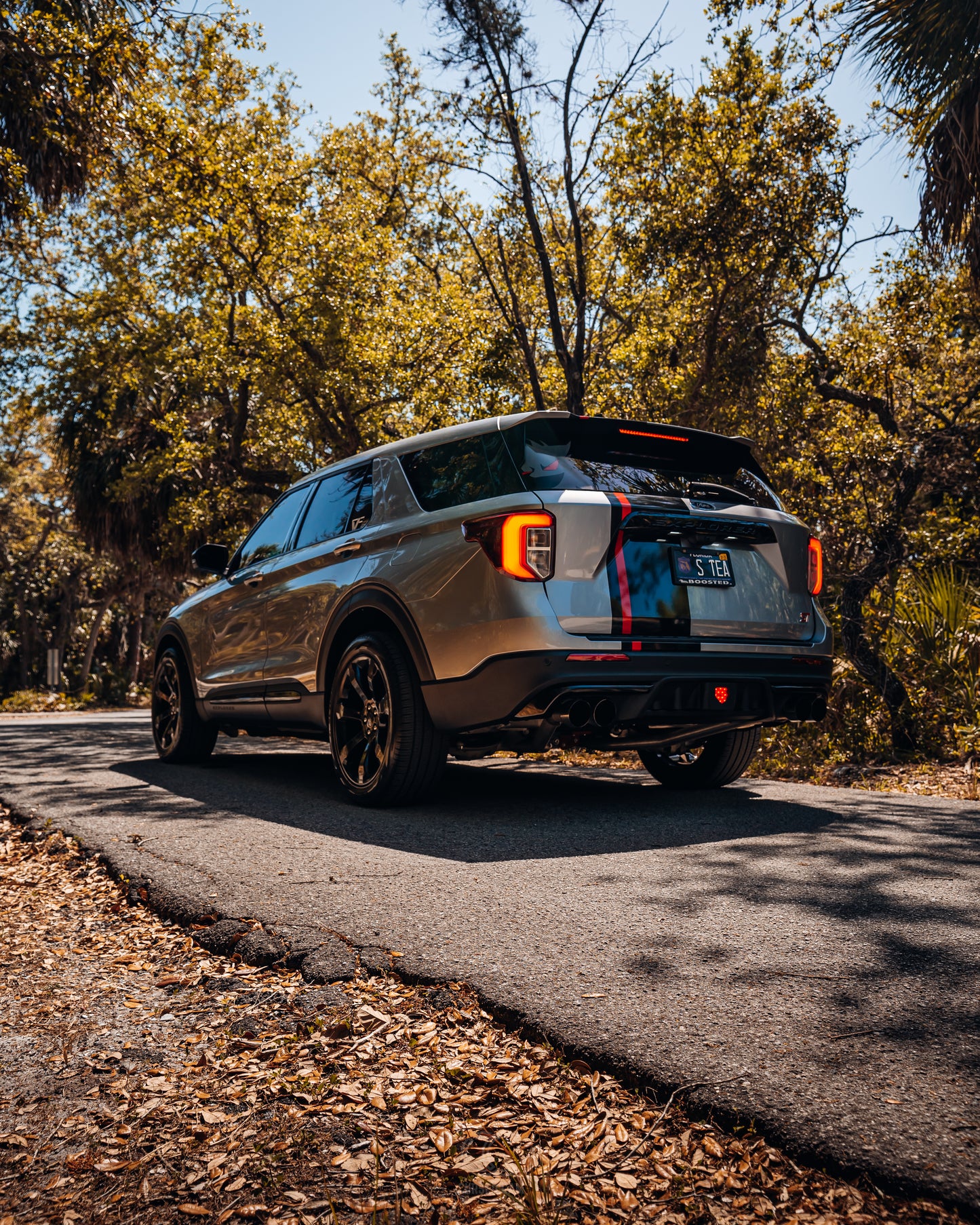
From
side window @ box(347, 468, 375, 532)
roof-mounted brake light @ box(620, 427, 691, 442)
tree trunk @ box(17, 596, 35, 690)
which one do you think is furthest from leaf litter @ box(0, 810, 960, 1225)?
tree trunk @ box(17, 596, 35, 690)

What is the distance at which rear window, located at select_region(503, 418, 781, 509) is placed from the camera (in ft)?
16.1

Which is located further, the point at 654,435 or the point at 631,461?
the point at 654,435

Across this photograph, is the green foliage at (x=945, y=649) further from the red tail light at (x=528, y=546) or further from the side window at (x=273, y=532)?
the side window at (x=273, y=532)

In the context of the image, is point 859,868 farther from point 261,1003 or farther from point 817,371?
point 817,371

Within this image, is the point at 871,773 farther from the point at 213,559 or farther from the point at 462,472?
the point at 213,559

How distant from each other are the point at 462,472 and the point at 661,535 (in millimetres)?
1050

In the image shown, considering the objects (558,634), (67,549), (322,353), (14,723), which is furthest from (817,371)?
(67,549)

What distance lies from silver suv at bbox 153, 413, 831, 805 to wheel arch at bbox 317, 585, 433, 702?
1 cm

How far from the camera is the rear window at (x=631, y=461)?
492cm

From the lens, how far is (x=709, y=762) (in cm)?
627

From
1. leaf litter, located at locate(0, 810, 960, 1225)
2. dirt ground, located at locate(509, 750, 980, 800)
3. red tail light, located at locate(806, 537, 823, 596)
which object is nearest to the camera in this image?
leaf litter, located at locate(0, 810, 960, 1225)

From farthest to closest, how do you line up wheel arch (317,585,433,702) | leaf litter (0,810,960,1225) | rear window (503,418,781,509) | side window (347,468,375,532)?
side window (347,468,375,532) → wheel arch (317,585,433,702) → rear window (503,418,781,509) → leaf litter (0,810,960,1225)

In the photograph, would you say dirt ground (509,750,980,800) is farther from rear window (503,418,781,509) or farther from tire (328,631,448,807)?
rear window (503,418,781,509)

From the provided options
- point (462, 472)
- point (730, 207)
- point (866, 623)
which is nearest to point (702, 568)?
point (462, 472)
